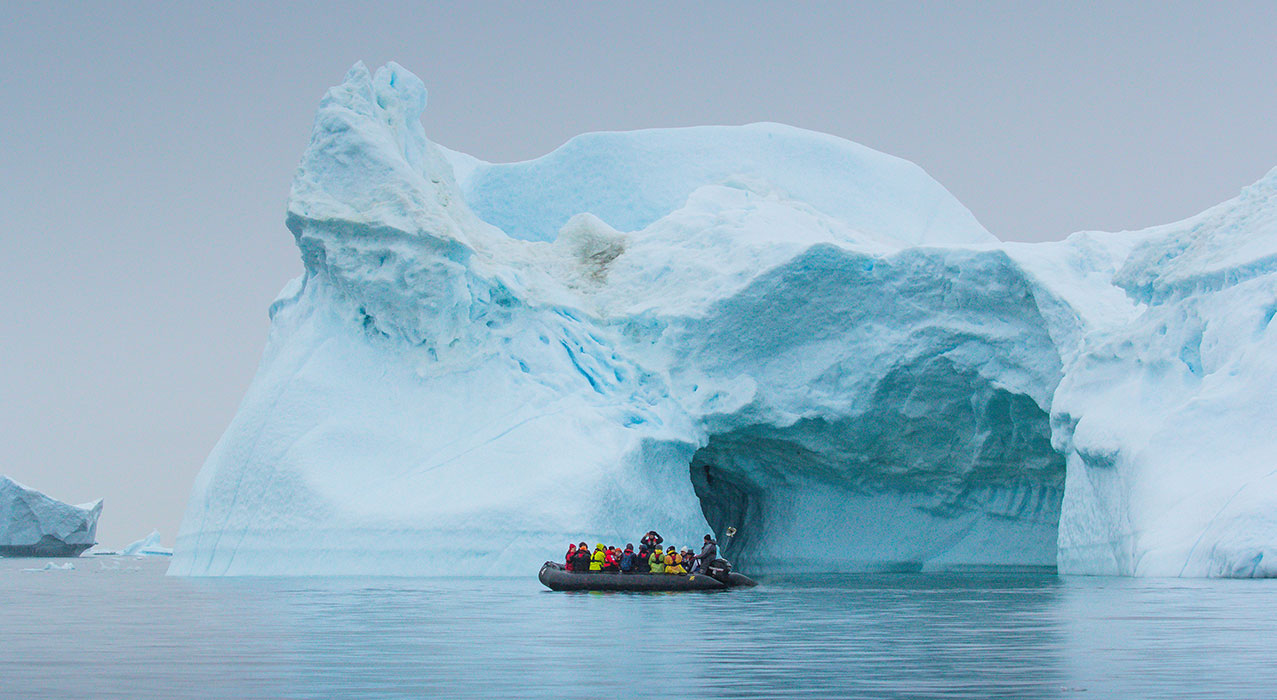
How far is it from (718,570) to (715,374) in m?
9.01

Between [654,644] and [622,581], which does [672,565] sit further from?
[654,644]

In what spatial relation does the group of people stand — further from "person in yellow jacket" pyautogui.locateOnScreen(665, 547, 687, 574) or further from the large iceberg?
the large iceberg

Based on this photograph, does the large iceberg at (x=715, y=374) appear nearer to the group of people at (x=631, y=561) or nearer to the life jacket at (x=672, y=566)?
the group of people at (x=631, y=561)

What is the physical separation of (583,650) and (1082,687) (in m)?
3.82

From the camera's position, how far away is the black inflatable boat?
65.1 ft

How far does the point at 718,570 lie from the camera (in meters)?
20.2

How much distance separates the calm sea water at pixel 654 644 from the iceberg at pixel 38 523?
41150 mm

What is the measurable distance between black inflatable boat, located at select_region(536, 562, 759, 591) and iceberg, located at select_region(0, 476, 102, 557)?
43.2 metres

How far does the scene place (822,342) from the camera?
29.0 metres

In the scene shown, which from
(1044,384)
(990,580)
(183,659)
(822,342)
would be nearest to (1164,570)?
(990,580)

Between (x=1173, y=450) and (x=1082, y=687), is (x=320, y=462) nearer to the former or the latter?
(x=1173, y=450)

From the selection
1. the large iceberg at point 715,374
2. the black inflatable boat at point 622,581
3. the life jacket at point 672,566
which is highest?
the large iceberg at point 715,374

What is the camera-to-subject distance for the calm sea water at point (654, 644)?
7949mm

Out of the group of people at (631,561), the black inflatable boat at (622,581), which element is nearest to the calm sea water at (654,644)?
the black inflatable boat at (622,581)
